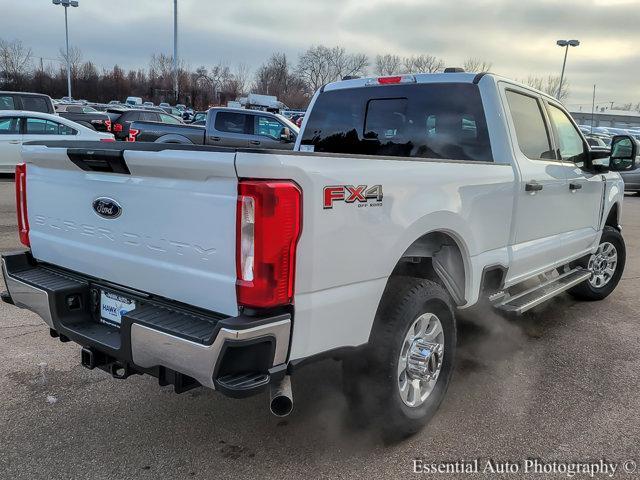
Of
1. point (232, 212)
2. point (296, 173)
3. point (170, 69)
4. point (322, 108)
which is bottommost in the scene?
point (232, 212)

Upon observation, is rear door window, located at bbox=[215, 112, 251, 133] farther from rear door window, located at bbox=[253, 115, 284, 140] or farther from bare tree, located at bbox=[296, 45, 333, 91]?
bare tree, located at bbox=[296, 45, 333, 91]

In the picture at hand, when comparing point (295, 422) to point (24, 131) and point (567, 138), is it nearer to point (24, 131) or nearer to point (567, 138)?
point (567, 138)

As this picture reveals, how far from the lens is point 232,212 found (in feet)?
7.39

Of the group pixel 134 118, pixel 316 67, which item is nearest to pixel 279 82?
pixel 316 67

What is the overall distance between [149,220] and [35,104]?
16.8 metres

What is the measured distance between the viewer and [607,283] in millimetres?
6133

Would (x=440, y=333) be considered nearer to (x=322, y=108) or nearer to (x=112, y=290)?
(x=112, y=290)

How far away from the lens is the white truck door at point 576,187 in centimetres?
477

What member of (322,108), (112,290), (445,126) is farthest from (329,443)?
(322,108)

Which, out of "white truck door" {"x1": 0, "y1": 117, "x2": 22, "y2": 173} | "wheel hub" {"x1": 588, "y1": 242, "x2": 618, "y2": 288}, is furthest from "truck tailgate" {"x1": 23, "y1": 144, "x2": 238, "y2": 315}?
"white truck door" {"x1": 0, "y1": 117, "x2": 22, "y2": 173}

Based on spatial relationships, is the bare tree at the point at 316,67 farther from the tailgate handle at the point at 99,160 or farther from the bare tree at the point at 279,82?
the tailgate handle at the point at 99,160

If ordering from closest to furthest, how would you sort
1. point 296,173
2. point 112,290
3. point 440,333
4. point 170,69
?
point 296,173
point 112,290
point 440,333
point 170,69

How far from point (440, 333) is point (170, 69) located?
329ft

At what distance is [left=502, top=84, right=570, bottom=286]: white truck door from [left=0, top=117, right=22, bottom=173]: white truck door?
1252 centimetres
